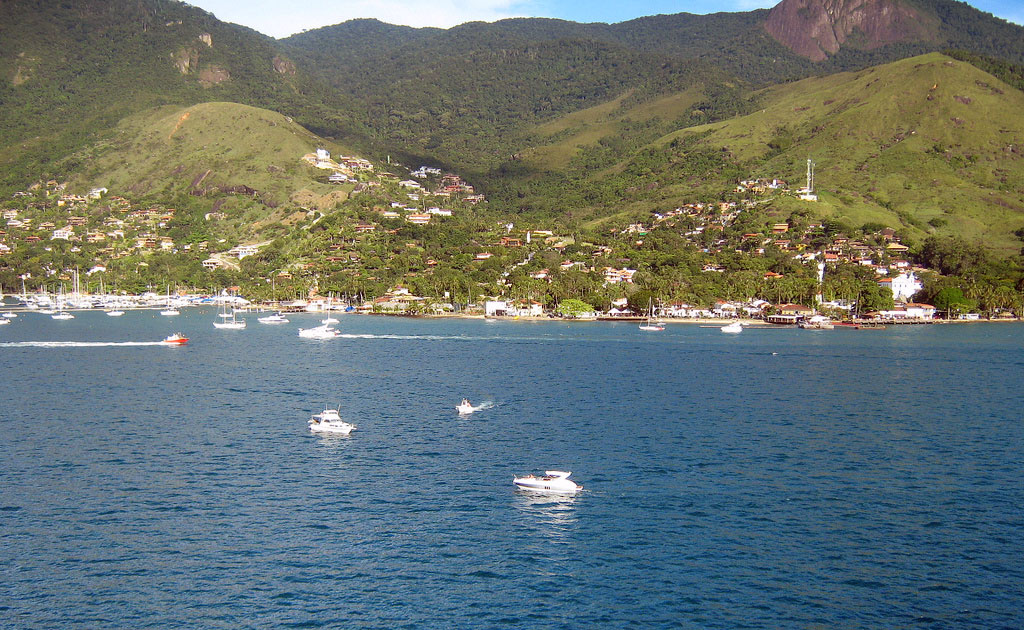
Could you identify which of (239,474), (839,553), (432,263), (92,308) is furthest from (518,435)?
(92,308)

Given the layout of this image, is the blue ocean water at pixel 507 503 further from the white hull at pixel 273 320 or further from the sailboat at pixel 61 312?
the sailboat at pixel 61 312

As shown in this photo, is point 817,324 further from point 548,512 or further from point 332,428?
point 548,512

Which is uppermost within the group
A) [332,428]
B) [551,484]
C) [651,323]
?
[651,323]

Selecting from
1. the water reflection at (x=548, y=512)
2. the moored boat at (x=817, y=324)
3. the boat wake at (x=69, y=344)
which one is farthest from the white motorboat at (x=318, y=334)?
the water reflection at (x=548, y=512)

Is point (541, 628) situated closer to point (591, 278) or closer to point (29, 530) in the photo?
point (29, 530)

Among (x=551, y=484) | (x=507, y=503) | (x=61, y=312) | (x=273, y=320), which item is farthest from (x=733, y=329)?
(x=61, y=312)

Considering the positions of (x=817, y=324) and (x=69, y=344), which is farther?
(x=817, y=324)

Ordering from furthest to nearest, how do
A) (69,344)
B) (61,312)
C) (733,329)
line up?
(61,312)
(733,329)
(69,344)
